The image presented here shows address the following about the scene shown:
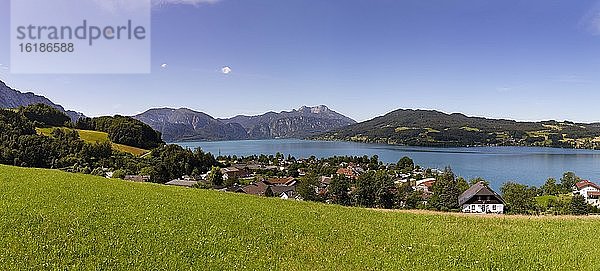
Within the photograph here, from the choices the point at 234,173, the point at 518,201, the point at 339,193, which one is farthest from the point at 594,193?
the point at 234,173

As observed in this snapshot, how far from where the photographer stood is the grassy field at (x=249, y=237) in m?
11.0

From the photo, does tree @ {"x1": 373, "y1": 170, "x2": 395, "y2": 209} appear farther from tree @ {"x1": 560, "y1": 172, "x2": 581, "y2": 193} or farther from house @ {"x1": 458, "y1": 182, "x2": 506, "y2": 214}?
tree @ {"x1": 560, "y1": 172, "x2": 581, "y2": 193}

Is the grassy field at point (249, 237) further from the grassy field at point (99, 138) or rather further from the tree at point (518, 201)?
the grassy field at point (99, 138)

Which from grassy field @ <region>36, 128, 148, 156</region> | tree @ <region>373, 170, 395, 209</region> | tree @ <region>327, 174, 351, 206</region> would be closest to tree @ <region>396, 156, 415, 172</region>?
tree @ <region>373, 170, 395, 209</region>

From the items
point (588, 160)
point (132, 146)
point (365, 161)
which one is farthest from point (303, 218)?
point (588, 160)

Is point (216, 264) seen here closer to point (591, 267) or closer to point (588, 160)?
point (591, 267)

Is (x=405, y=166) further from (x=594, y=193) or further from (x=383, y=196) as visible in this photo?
(x=383, y=196)

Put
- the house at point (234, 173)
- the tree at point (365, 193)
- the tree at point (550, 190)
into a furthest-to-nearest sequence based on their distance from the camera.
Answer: the house at point (234, 173) < the tree at point (550, 190) < the tree at point (365, 193)

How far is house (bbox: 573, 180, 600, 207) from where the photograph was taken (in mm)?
81713

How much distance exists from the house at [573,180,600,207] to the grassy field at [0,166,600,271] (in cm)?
7769

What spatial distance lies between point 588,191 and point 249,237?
93.7m

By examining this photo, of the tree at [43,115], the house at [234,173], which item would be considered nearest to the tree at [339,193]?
the house at [234,173]

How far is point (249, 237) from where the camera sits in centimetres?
1324

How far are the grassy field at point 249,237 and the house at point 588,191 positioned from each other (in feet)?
255
